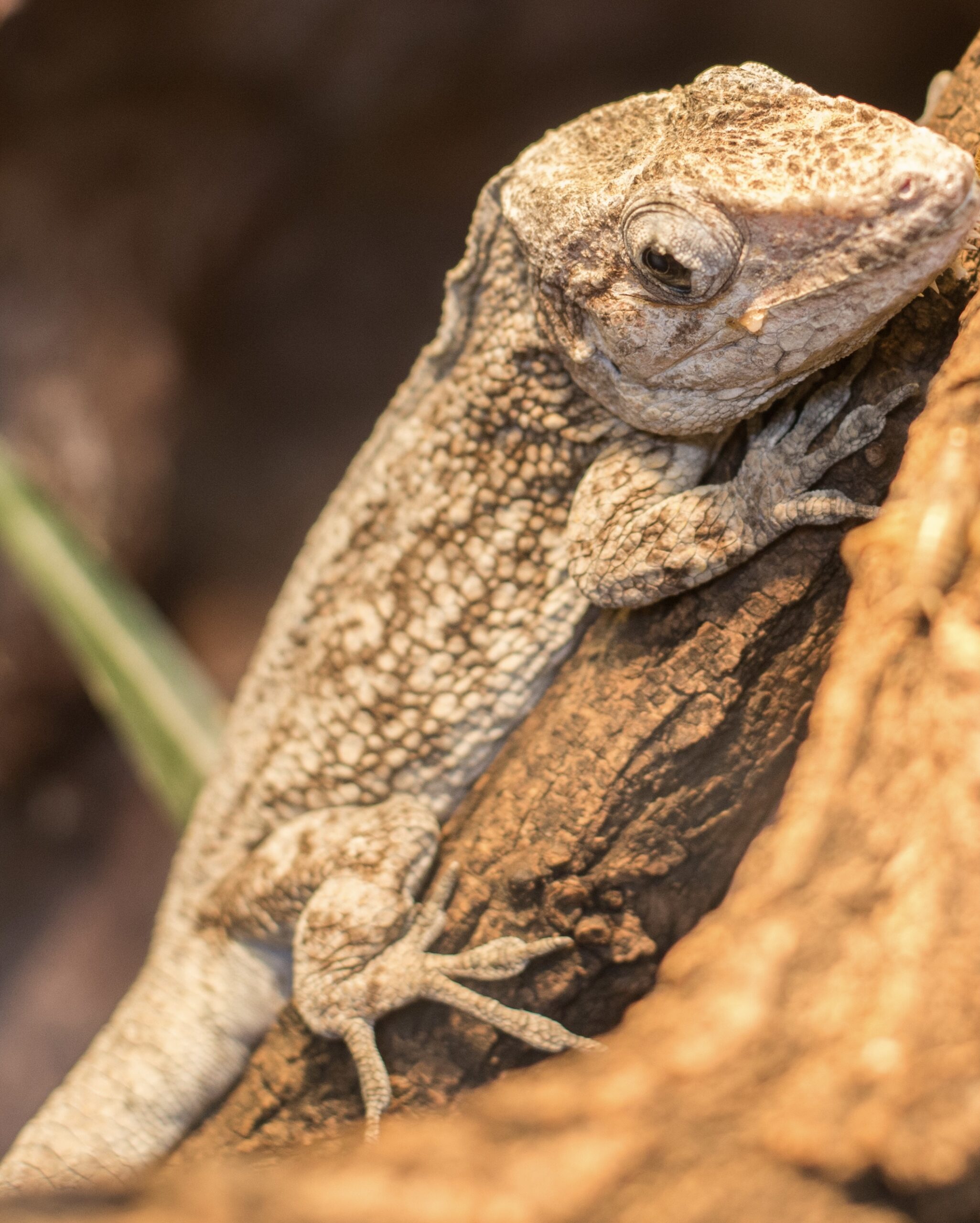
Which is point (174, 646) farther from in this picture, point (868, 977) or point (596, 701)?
point (868, 977)

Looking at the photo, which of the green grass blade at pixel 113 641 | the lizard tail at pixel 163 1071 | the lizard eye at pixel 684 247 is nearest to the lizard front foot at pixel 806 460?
the lizard eye at pixel 684 247

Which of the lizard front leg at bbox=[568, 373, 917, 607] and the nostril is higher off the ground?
the nostril

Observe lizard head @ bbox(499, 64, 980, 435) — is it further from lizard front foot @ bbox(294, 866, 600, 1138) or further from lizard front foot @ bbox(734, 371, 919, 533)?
lizard front foot @ bbox(294, 866, 600, 1138)

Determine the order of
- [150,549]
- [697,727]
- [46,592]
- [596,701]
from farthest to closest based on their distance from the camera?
[150,549], [46,592], [596,701], [697,727]

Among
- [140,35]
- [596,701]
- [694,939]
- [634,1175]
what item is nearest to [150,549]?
[140,35]

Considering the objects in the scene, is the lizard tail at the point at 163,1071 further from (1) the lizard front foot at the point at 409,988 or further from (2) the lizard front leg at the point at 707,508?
(2) the lizard front leg at the point at 707,508

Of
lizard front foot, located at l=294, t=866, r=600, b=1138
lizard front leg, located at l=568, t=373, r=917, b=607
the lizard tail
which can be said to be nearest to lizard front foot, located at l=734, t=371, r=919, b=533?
lizard front leg, located at l=568, t=373, r=917, b=607
